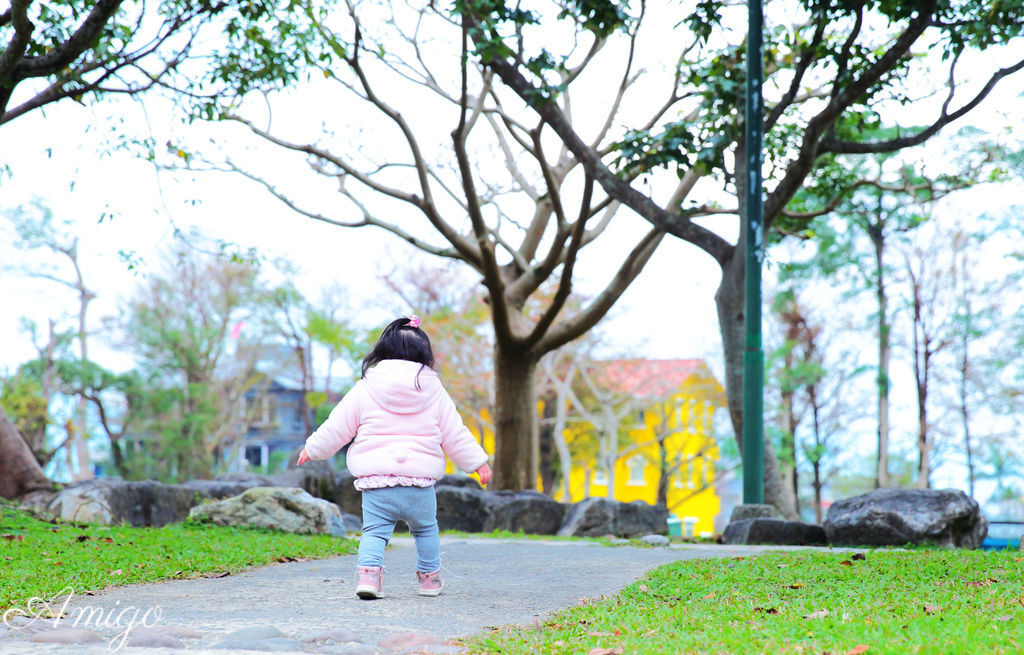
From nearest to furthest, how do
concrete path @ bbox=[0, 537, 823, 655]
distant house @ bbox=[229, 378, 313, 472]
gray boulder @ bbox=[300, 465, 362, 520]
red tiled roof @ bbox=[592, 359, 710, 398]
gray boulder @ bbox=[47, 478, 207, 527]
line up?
concrete path @ bbox=[0, 537, 823, 655] < gray boulder @ bbox=[47, 478, 207, 527] < gray boulder @ bbox=[300, 465, 362, 520] < red tiled roof @ bbox=[592, 359, 710, 398] < distant house @ bbox=[229, 378, 313, 472]

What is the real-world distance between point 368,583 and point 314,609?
36cm

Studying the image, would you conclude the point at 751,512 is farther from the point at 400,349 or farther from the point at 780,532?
the point at 400,349

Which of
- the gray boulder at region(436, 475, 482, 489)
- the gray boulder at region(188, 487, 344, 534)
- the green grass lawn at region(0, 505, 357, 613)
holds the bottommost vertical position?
the green grass lawn at region(0, 505, 357, 613)

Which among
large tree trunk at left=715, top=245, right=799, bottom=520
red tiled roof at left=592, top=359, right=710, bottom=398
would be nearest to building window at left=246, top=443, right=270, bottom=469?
red tiled roof at left=592, top=359, right=710, bottom=398

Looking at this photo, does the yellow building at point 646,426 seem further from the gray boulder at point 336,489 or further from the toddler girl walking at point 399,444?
the toddler girl walking at point 399,444

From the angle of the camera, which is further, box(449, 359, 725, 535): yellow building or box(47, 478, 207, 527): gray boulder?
box(449, 359, 725, 535): yellow building

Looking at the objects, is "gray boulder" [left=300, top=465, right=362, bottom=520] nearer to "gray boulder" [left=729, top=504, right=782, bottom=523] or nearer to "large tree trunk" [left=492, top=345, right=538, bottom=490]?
"large tree trunk" [left=492, top=345, right=538, bottom=490]

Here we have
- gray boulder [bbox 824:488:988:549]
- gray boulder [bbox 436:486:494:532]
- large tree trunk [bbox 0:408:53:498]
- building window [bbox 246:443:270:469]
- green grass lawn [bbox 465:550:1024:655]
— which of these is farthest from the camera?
building window [bbox 246:443:270:469]

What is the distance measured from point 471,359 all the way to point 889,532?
2162 centimetres

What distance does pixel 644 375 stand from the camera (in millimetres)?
33000

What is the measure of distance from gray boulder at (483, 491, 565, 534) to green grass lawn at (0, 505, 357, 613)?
14.0ft

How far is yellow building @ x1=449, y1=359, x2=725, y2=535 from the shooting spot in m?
31.5

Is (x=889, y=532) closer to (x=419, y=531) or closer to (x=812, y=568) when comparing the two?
→ (x=812, y=568)

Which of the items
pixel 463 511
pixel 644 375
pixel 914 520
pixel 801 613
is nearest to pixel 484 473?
pixel 801 613
